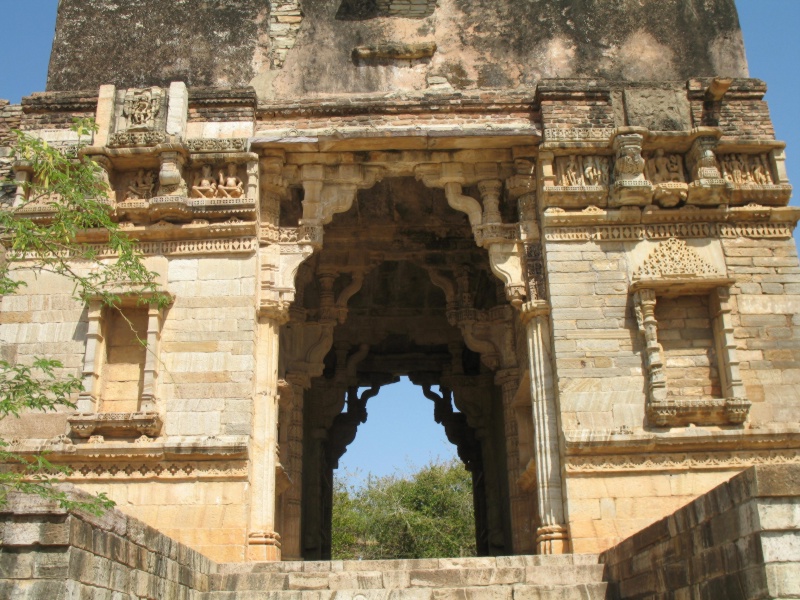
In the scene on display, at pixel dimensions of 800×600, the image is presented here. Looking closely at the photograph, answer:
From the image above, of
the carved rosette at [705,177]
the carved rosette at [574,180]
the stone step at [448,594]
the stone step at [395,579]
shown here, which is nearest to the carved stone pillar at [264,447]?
the stone step at [395,579]

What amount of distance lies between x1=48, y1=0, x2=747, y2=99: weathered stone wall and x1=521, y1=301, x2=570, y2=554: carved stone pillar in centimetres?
325

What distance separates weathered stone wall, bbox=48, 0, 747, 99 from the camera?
1195 centimetres

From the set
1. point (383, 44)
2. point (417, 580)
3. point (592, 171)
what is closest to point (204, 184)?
point (383, 44)

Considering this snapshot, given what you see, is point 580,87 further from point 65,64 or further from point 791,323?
point 65,64

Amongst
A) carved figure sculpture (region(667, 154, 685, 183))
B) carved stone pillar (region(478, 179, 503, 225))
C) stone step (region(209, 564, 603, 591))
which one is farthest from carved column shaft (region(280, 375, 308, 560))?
carved figure sculpture (region(667, 154, 685, 183))

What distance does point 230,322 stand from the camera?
10.6 meters

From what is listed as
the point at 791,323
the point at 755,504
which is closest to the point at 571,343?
the point at 791,323

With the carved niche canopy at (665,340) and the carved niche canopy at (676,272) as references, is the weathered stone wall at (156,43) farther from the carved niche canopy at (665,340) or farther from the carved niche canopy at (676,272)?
the carved niche canopy at (665,340)

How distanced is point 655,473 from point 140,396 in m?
5.62

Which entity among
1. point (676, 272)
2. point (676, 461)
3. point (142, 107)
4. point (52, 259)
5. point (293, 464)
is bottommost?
point (676, 461)

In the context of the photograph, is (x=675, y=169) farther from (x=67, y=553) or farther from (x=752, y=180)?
(x=67, y=553)

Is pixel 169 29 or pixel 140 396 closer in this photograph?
pixel 140 396

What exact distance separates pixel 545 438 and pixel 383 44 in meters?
5.50

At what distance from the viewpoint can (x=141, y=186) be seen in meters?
11.3
